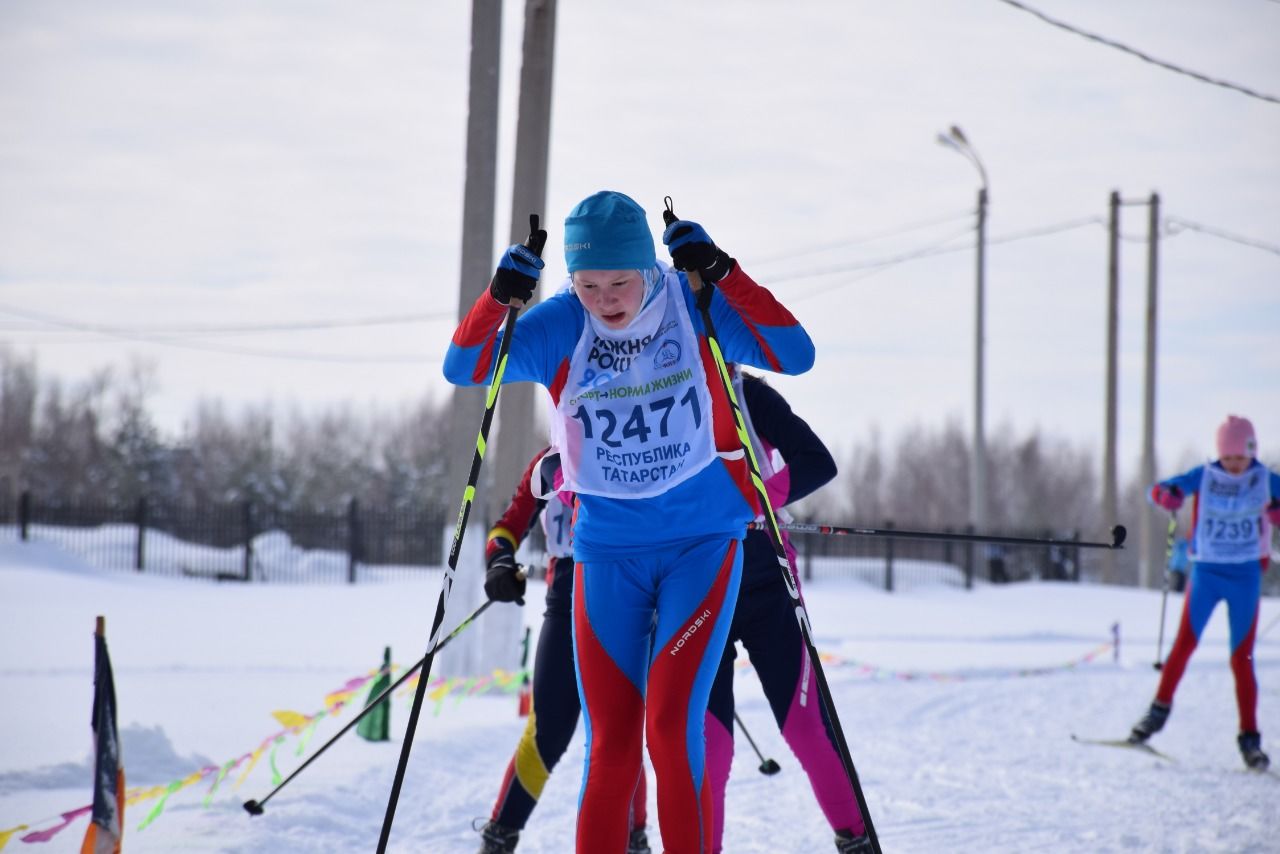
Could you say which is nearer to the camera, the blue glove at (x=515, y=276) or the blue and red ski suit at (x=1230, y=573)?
the blue glove at (x=515, y=276)

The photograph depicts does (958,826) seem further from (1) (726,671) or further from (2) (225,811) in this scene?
(2) (225,811)

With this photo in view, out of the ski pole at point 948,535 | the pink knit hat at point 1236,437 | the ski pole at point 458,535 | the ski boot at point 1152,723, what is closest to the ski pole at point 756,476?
the ski pole at point 458,535

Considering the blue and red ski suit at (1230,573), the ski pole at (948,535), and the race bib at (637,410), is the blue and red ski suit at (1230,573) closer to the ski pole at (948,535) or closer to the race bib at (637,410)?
the ski pole at (948,535)

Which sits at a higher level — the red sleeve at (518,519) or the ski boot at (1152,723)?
the red sleeve at (518,519)

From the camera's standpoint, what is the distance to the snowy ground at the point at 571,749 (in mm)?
5453

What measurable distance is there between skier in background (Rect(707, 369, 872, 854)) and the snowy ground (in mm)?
1152

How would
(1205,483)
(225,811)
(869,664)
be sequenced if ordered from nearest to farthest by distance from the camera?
(225,811) → (1205,483) → (869,664)

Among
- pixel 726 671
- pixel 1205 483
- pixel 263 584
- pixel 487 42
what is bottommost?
pixel 263 584

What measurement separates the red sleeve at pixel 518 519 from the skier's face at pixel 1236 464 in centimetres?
510

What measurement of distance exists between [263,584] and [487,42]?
49.8ft

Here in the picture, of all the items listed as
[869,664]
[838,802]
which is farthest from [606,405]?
[869,664]

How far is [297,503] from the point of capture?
46625 mm

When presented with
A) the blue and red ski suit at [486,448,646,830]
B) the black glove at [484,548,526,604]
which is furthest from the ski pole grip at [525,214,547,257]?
the black glove at [484,548,526,604]

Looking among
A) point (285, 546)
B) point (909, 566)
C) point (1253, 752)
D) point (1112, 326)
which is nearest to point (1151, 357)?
point (1112, 326)
